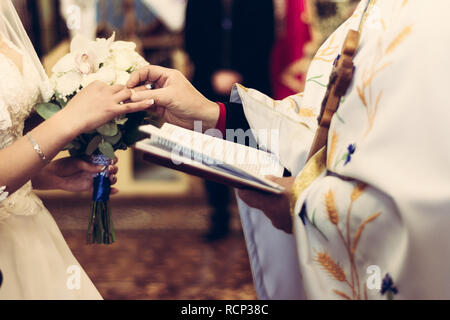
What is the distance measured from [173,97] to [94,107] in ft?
0.81

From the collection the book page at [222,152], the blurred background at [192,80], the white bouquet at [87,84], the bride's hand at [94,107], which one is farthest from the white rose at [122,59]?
the blurred background at [192,80]

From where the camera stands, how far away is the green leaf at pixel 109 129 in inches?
43.6

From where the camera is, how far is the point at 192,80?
301 cm

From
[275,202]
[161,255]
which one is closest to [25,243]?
[275,202]

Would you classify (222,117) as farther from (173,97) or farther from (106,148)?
(106,148)

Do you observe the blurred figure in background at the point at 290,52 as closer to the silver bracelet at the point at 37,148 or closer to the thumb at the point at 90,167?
the thumb at the point at 90,167

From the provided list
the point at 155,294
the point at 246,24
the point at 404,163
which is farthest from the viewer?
the point at 246,24

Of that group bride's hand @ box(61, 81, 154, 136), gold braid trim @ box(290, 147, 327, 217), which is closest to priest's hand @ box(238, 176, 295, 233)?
gold braid trim @ box(290, 147, 327, 217)

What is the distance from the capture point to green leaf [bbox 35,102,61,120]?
3.71 feet

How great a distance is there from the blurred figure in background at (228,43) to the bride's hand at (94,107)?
68.9 inches
